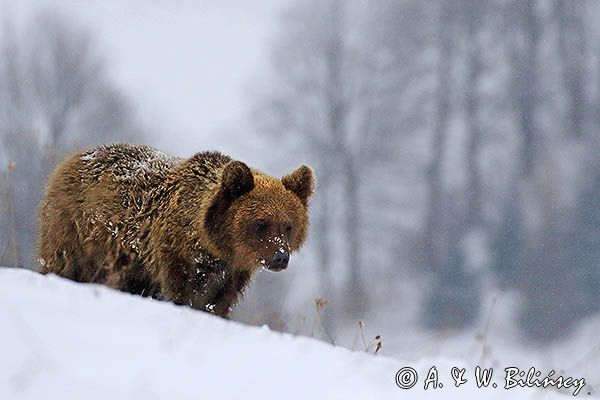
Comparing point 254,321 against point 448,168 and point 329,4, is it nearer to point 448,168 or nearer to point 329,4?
point 448,168

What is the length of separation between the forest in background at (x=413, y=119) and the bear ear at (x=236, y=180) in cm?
2112

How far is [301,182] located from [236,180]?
2.23 feet

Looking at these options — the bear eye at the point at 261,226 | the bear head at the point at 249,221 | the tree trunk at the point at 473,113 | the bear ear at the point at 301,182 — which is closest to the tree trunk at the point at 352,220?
the tree trunk at the point at 473,113

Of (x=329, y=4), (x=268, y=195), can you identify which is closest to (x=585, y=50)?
(x=329, y=4)

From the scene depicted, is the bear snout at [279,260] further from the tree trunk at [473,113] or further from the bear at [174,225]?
the tree trunk at [473,113]

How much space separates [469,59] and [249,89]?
10.6 metres

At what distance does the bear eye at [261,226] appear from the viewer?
6.92 m

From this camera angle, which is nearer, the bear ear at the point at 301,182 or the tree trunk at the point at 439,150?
the bear ear at the point at 301,182

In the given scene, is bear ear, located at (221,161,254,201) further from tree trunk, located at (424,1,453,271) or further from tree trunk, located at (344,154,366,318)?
tree trunk, located at (344,154,366,318)

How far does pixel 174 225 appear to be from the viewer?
22.7ft

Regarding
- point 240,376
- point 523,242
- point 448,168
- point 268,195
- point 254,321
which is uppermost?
point 448,168

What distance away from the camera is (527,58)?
117ft

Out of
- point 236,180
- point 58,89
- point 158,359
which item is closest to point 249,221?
point 236,180

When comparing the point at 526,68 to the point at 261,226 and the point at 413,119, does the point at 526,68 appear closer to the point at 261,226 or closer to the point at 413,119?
the point at 413,119
